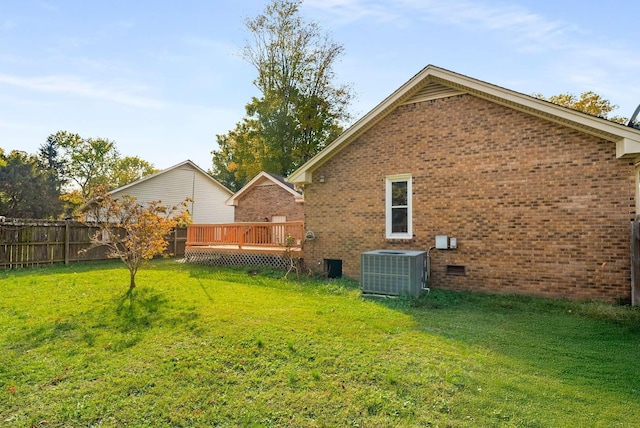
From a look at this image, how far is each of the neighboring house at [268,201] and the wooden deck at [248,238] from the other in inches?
223

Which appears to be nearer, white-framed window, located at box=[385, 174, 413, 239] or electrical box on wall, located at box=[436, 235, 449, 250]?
electrical box on wall, located at box=[436, 235, 449, 250]

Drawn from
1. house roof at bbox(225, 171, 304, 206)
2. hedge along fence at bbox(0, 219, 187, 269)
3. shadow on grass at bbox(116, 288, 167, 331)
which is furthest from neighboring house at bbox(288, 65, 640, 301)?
hedge along fence at bbox(0, 219, 187, 269)

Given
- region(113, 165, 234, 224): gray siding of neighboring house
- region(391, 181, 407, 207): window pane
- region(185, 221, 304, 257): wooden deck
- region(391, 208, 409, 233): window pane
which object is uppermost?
region(113, 165, 234, 224): gray siding of neighboring house

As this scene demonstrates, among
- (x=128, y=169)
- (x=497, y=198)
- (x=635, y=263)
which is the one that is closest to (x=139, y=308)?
(x=497, y=198)

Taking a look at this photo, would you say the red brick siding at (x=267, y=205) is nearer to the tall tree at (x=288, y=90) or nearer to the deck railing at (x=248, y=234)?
the deck railing at (x=248, y=234)

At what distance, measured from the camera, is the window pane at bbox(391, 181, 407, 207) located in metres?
10.4

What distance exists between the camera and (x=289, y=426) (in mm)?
3420

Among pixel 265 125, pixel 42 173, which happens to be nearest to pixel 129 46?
pixel 265 125

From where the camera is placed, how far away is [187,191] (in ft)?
81.7

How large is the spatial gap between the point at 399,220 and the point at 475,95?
3.87 metres

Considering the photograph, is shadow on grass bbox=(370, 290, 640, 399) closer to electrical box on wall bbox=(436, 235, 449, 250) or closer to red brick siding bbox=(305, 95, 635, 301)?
red brick siding bbox=(305, 95, 635, 301)

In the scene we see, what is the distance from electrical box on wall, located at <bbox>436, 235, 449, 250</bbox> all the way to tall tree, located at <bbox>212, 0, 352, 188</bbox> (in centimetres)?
1997

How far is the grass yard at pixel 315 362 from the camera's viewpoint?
11.8 feet

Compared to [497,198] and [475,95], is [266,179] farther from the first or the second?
[497,198]
